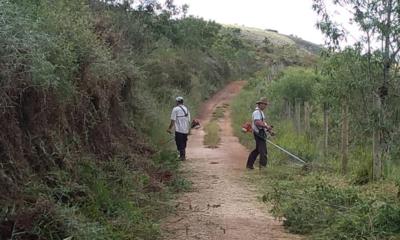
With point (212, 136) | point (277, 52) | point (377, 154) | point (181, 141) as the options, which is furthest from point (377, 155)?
point (277, 52)

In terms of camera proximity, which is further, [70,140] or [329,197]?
[329,197]

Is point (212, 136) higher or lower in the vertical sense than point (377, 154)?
lower

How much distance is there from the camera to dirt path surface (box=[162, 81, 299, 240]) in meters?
7.32

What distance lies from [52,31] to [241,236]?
3883 millimetres

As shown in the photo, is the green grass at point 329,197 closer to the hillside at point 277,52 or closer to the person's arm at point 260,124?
the person's arm at point 260,124

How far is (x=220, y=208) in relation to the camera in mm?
8867

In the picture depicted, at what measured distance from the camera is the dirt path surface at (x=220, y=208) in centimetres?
732

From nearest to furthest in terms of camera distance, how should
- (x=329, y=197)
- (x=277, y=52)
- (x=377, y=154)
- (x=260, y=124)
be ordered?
(x=329, y=197)
(x=377, y=154)
(x=260, y=124)
(x=277, y=52)

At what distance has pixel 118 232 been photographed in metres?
6.52

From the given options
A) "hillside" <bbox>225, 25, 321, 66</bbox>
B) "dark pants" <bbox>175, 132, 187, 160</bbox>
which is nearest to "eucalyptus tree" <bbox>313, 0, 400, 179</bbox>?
"dark pants" <bbox>175, 132, 187, 160</bbox>

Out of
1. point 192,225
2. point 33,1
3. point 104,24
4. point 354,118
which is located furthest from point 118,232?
point 104,24

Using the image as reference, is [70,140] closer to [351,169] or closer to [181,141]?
[351,169]

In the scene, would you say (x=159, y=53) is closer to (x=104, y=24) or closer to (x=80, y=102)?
(x=104, y=24)

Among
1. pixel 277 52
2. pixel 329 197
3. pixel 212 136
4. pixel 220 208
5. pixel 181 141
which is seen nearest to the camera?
pixel 329 197
